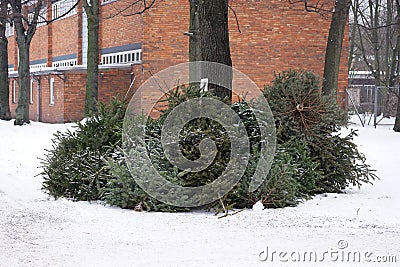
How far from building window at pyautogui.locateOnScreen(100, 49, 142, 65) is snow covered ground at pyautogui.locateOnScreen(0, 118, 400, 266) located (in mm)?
22810

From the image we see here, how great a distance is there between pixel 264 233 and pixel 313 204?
2.10 m

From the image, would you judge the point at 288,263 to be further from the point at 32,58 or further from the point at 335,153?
the point at 32,58

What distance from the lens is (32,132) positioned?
1017 inches

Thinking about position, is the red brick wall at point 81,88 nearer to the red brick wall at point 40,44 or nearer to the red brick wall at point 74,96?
the red brick wall at point 74,96

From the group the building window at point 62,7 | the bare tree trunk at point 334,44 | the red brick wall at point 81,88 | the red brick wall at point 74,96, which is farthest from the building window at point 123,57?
the bare tree trunk at point 334,44

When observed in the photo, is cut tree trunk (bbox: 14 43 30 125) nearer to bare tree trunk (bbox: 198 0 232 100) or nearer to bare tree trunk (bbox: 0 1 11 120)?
bare tree trunk (bbox: 0 1 11 120)

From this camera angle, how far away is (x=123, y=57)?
1422 inches

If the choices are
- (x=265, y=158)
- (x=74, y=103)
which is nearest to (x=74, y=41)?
(x=74, y=103)

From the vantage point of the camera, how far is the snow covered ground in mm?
6977

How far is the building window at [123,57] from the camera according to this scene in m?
33.9

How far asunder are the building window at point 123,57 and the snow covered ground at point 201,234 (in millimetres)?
22810

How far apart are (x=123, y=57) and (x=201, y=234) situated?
28.7 metres

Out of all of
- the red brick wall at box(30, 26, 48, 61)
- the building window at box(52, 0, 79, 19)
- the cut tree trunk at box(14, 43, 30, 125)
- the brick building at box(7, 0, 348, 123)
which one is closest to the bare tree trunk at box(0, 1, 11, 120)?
the cut tree trunk at box(14, 43, 30, 125)

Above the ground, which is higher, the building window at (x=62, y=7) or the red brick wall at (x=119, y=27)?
the building window at (x=62, y=7)
